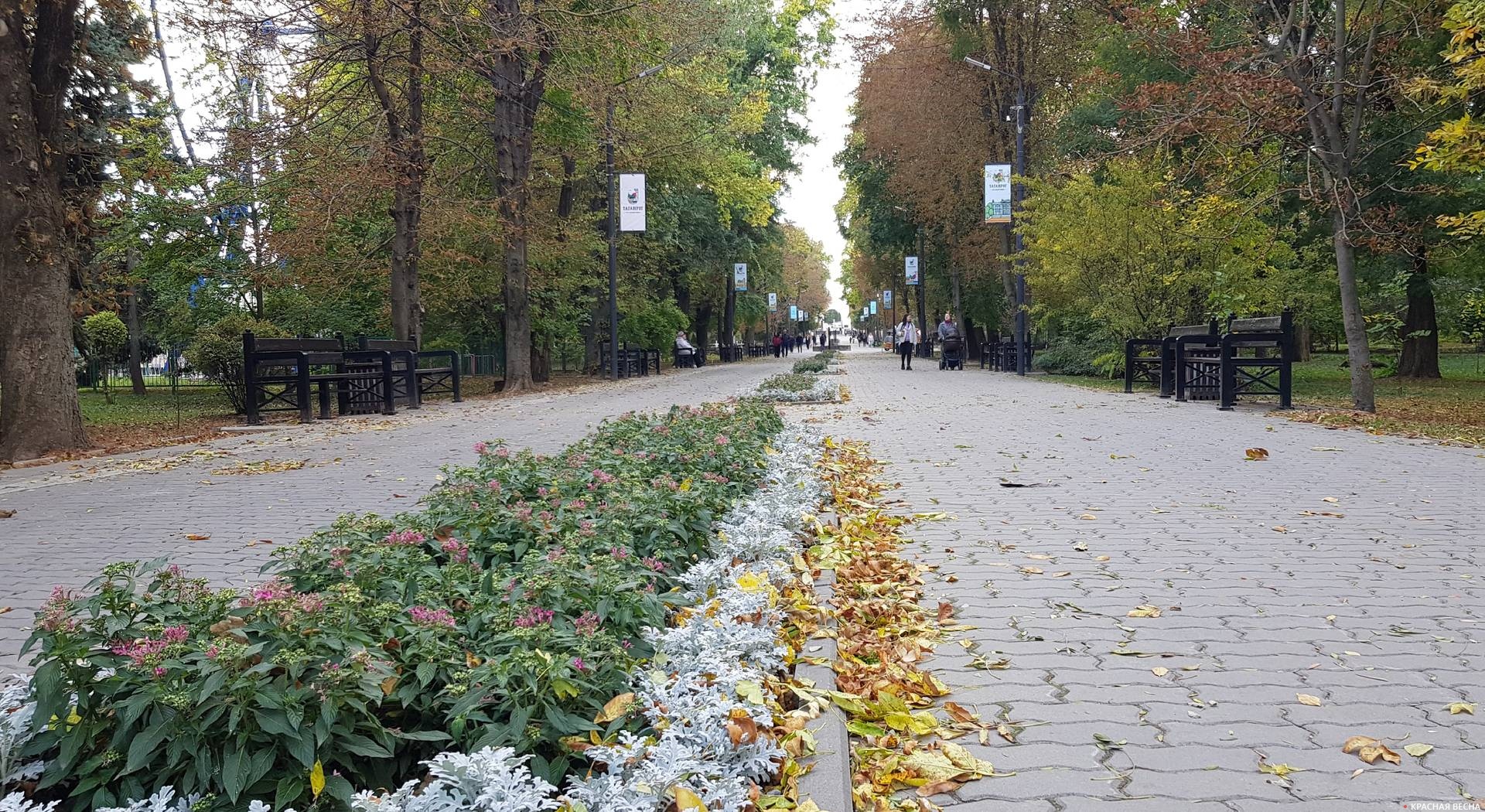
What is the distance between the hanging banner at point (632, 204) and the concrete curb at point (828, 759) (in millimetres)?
24023

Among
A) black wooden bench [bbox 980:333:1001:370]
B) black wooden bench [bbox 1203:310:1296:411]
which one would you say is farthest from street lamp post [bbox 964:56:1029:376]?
black wooden bench [bbox 1203:310:1296:411]

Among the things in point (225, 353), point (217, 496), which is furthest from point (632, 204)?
point (217, 496)

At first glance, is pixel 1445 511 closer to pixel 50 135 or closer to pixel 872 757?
pixel 872 757

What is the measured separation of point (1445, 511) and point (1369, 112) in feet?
45.6

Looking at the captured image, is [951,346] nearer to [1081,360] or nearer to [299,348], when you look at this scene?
[1081,360]

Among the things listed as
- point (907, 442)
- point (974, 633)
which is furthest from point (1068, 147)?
point (974, 633)

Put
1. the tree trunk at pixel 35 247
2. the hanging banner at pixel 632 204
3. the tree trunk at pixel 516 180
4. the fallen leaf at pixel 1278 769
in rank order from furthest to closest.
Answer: the hanging banner at pixel 632 204 → the tree trunk at pixel 516 180 → the tree trunk at pixel 35 247 → the fallen leaf at pixel 1278 769

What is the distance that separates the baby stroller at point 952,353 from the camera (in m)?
35.5

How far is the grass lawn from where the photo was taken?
11734 mm

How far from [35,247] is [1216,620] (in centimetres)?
1246

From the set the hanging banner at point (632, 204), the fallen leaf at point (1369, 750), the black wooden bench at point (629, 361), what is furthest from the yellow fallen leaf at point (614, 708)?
the black wooden bench at point (629, 361)

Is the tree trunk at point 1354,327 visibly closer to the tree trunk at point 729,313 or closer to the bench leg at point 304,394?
the bench leg at point 304,394

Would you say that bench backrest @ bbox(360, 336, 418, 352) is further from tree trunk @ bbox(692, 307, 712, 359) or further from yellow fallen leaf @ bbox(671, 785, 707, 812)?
tree trunk @ bbox(692, 307, 712, 359)

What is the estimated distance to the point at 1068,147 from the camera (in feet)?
90.6
